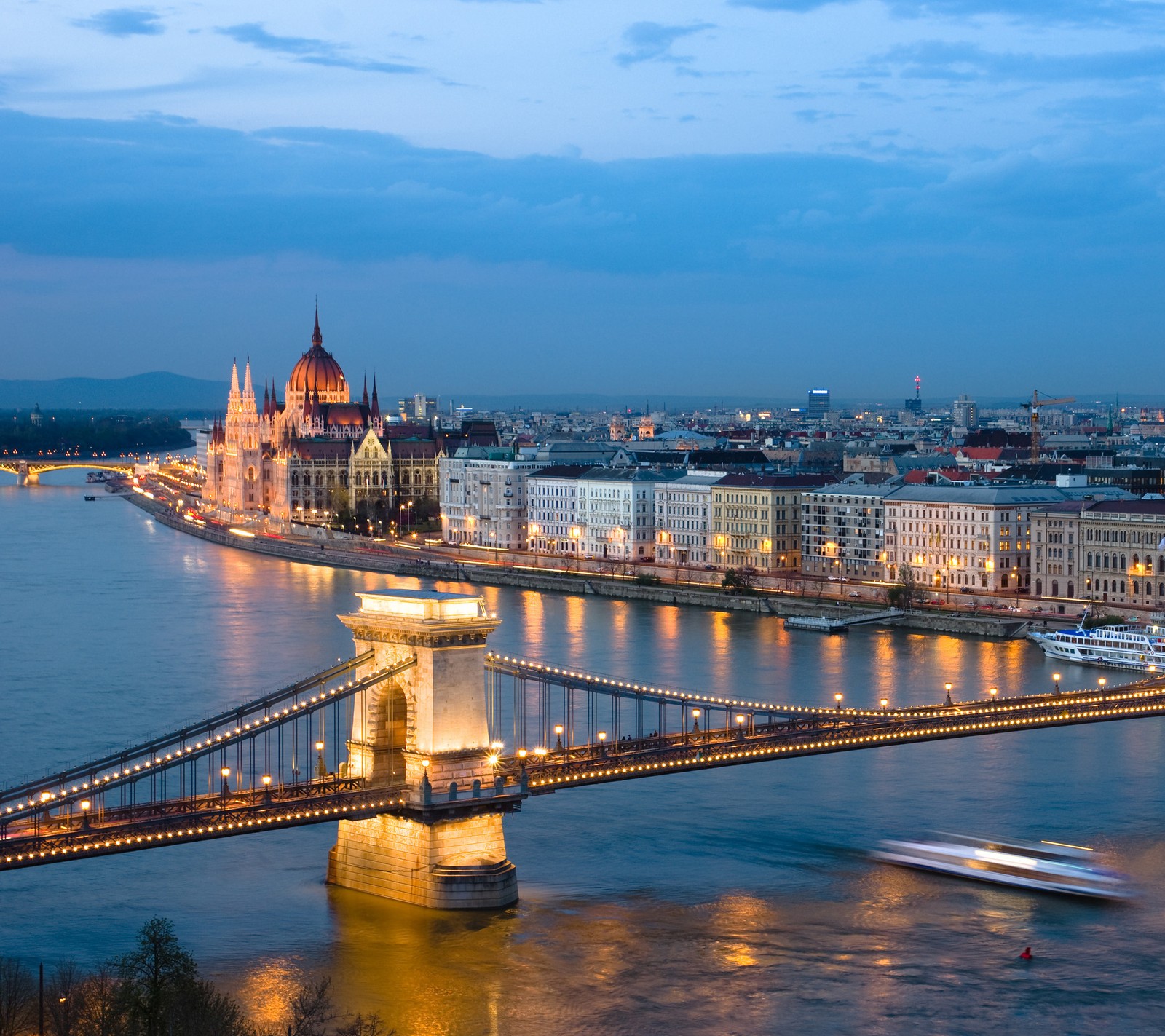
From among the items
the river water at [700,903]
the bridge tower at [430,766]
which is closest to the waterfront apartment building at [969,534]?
the river water at [700,903]

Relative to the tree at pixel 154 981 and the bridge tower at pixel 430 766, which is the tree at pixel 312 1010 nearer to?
the tree at pixel 154 981

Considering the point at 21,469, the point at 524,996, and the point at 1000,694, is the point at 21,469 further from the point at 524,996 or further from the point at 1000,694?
the point at 524,996

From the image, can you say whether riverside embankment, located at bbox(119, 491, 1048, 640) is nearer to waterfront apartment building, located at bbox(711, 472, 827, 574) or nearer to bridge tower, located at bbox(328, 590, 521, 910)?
waterfront apartment building, located at bbox(711, 472, 827, 574)

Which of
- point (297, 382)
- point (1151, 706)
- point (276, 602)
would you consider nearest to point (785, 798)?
point (1151, 706)

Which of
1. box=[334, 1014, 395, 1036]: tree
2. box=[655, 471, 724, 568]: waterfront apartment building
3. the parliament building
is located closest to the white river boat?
box=[655, 471, 724, 568]: waterfront apartment building

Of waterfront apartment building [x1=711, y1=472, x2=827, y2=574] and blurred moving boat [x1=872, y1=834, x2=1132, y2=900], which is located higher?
waterfront apartment building [x1=711, y1=472, x2=827, y2=574]

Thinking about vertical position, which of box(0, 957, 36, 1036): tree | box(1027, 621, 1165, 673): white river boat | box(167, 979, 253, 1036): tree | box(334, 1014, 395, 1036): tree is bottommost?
box(334, 1014, 395, 1036): tree

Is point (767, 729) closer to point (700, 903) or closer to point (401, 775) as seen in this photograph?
point (700, 903)

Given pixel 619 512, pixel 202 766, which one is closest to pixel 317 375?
pixel 619 512
